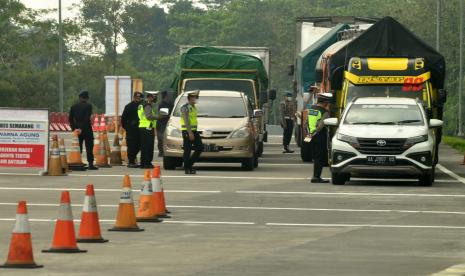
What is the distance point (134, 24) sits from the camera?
142 meters

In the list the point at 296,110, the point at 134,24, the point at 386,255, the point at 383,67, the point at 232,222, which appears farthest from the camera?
the point at 134,24

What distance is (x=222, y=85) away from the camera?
127 ft

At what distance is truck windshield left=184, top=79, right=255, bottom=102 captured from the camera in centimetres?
3828

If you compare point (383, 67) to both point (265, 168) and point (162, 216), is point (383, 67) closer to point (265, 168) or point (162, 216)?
point (265, 168)

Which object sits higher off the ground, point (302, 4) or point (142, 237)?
point (302, 4)

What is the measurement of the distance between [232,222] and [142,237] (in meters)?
2.50

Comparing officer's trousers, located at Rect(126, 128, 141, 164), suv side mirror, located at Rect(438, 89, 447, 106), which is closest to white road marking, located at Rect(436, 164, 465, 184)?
suv side mirror, located at Rect(438, 89, 447, 106)

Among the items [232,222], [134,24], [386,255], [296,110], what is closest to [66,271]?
[386,255]

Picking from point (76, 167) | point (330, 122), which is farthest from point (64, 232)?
point (76, 167)

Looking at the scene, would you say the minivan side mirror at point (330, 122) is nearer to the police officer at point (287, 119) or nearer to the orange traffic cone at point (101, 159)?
the orange traffic cone at point (101, 159)

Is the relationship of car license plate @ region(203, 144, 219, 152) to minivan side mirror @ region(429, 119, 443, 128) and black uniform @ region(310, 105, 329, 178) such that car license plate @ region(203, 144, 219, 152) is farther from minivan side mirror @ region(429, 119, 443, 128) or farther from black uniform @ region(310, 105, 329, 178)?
minivan side mirror @ region(429, 119, 443, 128)

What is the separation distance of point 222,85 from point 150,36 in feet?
406

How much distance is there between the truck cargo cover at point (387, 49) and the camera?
34156 millimetres

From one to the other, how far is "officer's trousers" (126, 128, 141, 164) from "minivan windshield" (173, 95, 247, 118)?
4.42 ft
